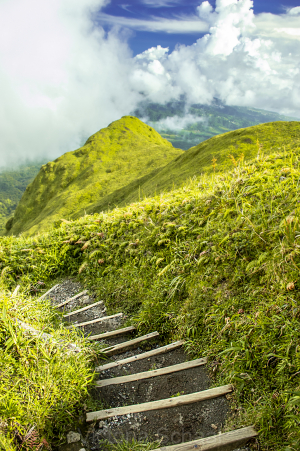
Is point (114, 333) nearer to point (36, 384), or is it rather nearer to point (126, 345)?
point (126, 345)

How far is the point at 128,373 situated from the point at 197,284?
2436 mm

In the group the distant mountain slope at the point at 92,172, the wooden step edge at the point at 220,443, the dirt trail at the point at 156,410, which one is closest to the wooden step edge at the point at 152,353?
the dirt trail at the point at 156,410

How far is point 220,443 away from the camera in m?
3.48

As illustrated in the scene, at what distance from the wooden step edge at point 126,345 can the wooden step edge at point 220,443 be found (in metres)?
2.50

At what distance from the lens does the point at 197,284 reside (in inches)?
247

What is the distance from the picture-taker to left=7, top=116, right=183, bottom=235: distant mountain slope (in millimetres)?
96125

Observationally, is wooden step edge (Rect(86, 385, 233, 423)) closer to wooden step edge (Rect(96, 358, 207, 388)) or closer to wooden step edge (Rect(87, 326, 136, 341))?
wooden step edge (Rect(96, 358, 207, 388))

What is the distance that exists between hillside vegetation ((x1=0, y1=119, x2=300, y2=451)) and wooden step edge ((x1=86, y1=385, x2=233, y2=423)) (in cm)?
25

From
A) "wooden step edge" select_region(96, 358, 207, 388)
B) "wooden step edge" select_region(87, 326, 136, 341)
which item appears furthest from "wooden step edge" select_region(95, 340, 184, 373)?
"wooden step edge" select_region(87, 326, 136, 341)

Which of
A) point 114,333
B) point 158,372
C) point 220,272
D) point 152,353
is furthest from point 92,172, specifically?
point 158,372

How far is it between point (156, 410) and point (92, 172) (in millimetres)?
117733

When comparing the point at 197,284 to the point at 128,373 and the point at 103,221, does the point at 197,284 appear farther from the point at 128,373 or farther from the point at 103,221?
the point at 103,221

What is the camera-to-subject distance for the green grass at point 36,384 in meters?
3.56

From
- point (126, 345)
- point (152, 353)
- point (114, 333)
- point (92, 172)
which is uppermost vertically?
point (92, 172)
